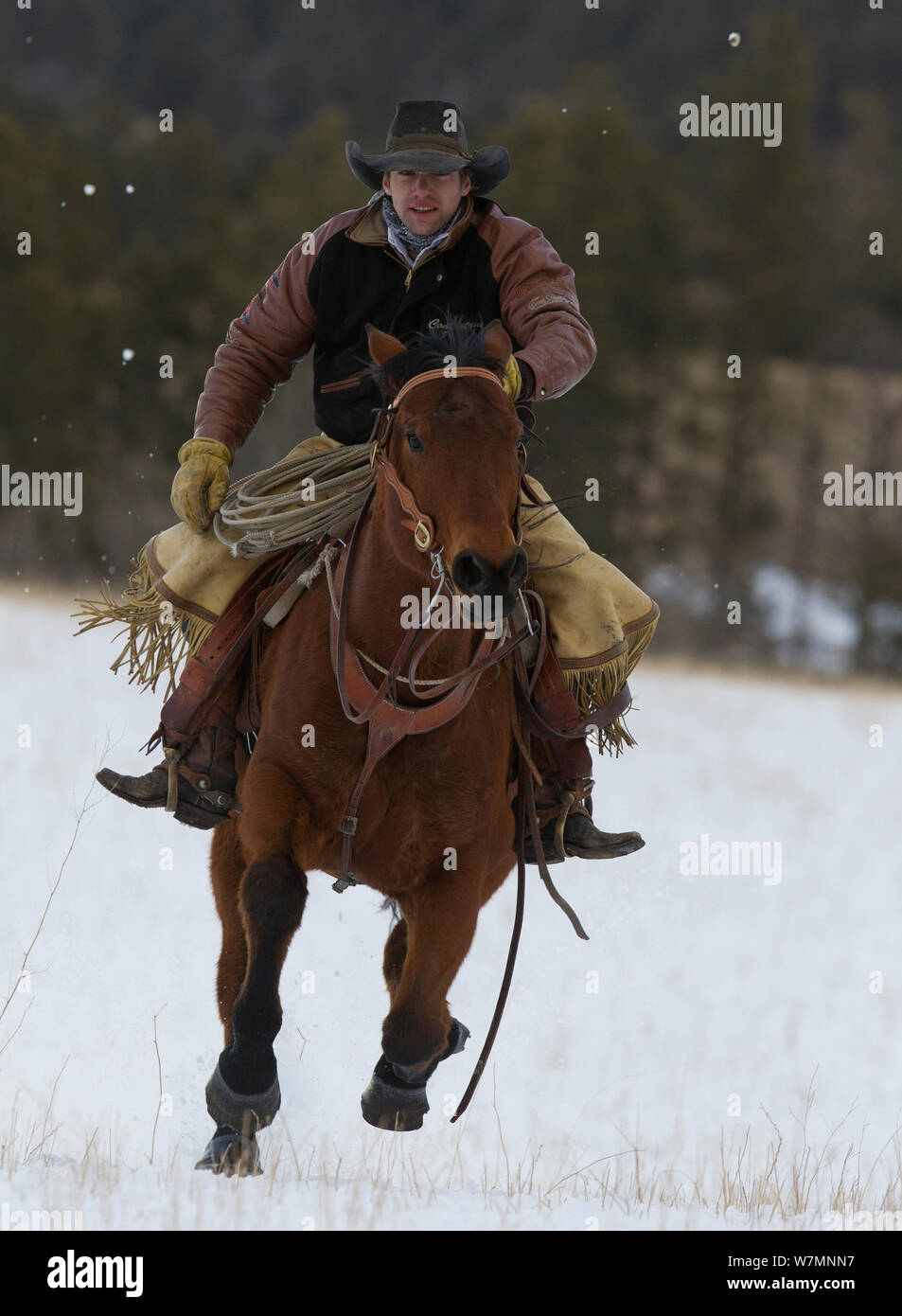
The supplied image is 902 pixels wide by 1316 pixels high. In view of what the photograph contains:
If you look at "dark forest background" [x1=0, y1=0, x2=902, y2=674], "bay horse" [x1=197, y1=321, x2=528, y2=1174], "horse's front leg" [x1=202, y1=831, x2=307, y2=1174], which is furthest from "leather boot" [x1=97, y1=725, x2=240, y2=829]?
"dark forest background" [x1=0, y1=0, x2=902, y2=674]

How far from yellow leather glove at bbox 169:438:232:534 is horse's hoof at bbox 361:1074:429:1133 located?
2.01 metres

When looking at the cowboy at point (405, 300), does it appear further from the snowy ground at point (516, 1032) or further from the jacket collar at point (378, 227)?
the snowy ground at point (516, 1032)

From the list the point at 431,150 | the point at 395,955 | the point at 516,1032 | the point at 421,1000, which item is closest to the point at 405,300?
the point at 431,150

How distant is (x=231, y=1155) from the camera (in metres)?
4.76

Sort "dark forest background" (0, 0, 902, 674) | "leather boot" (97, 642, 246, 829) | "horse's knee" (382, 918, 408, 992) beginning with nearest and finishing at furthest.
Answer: "leather boot" (97, 642, 246, 829) → "horse's knee" (382, 918, 408, 992) → "dark forest background" (0, 0, 902, 674)

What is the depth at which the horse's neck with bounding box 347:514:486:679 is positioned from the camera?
4379mm

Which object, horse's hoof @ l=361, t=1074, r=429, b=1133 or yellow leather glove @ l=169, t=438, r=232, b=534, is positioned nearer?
horse's hoof @ l=361, t=1074, r=429, b=1133

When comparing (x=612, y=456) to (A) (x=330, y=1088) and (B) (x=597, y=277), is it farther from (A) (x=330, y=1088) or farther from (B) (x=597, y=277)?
(A) (x=330, y=1088)

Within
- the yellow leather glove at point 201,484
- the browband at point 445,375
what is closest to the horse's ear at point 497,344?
the browband at point 445,375

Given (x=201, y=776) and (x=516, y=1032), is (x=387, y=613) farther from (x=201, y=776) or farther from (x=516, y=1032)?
(x=516, y=1032)

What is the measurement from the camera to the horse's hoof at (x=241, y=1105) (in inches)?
173

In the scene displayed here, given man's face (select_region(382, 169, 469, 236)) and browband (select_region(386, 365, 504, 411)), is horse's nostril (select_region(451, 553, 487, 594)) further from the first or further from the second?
man's face (select_region(382, 169, 469, 236))

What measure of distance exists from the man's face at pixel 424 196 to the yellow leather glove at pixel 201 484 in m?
1.04

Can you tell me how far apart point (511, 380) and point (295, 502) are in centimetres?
123
